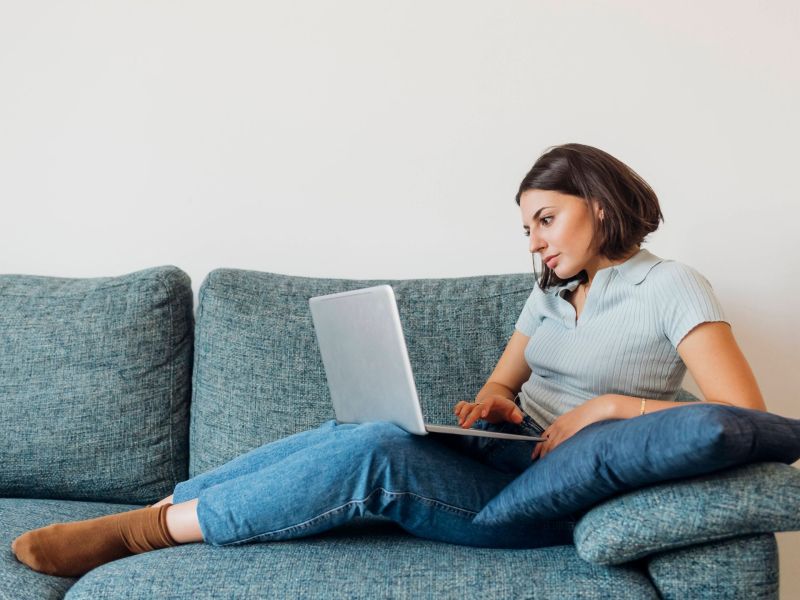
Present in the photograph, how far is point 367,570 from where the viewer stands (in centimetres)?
126

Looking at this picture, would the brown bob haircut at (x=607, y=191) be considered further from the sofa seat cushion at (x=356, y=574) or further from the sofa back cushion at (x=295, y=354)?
the sofa seat cushion at (x=356, y=574)

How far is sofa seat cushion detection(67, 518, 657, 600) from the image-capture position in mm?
1201

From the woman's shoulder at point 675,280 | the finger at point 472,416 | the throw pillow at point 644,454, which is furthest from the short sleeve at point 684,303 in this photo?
the finger at point 472,416

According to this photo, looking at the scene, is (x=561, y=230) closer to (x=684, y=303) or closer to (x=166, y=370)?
(x=684, y=303)

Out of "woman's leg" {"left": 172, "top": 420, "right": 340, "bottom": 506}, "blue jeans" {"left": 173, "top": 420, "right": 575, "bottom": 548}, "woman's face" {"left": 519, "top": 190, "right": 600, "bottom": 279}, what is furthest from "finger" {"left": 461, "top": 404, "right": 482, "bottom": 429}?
"woman's face" {"left": 519, "top": 190, "right": 600, "bottom": 279}

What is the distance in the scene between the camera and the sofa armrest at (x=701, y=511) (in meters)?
1.08

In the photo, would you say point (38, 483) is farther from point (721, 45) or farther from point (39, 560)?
point (721, 45)

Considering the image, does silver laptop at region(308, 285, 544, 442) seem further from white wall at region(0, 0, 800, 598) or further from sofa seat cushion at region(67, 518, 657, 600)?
white wall at region(0, 0, 800, 598)

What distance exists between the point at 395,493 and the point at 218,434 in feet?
2.21

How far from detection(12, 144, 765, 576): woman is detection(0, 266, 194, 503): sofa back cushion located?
1.26 ft

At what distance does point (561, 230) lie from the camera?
62.5 inches

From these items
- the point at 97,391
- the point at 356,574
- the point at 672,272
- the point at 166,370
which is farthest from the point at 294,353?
the point at 672,272

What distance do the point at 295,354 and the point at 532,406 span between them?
1.78 feet

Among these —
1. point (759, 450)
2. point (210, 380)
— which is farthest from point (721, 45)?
point (210, 380)
